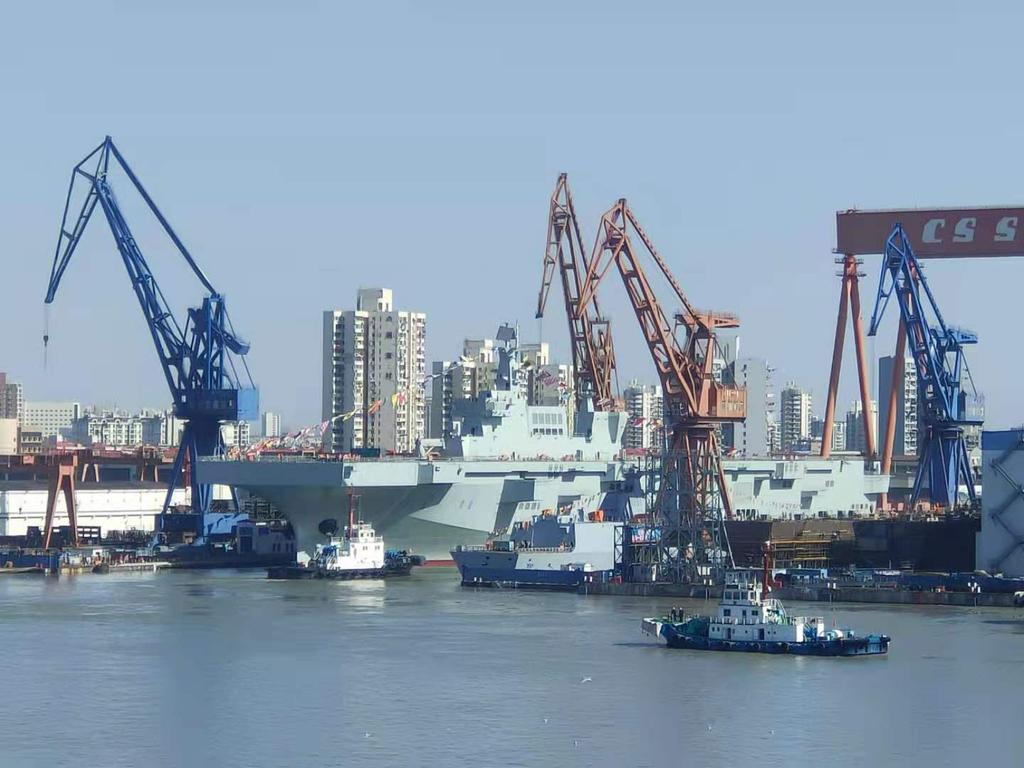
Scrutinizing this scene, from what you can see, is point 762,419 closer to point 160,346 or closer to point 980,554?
point 160,346

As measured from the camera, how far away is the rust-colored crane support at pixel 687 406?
64625 mm

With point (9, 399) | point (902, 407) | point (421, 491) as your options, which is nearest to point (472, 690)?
point (421, 491)

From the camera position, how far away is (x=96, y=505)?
294 ft

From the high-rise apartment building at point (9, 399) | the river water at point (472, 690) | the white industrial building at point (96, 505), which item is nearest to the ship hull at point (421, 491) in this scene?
the river water at point (472, 690)

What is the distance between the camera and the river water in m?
34.4

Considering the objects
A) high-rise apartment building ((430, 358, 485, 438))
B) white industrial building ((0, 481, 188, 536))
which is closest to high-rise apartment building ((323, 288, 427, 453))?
high-rise apartment building ((430, 358, 485, 438))

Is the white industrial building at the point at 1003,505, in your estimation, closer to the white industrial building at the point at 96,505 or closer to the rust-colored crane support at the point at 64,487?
the rust-colored crane support at the point at 64,487

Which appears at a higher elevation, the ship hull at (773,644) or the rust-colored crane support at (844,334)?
the rust-colored crane support at (844,334)

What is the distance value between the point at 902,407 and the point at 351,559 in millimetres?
68075

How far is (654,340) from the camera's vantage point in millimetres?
68438

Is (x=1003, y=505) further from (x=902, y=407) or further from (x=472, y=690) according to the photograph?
(x=902, y=407)

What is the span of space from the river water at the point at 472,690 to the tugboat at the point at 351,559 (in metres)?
9.05

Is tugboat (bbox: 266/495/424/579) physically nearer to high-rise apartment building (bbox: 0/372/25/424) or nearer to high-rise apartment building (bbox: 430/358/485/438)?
high-rise apartment building (bbox: 430/358/485/438)

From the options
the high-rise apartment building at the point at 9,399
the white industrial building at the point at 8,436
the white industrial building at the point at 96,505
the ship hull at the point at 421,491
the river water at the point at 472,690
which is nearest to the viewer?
the river water at the point at 472,690
